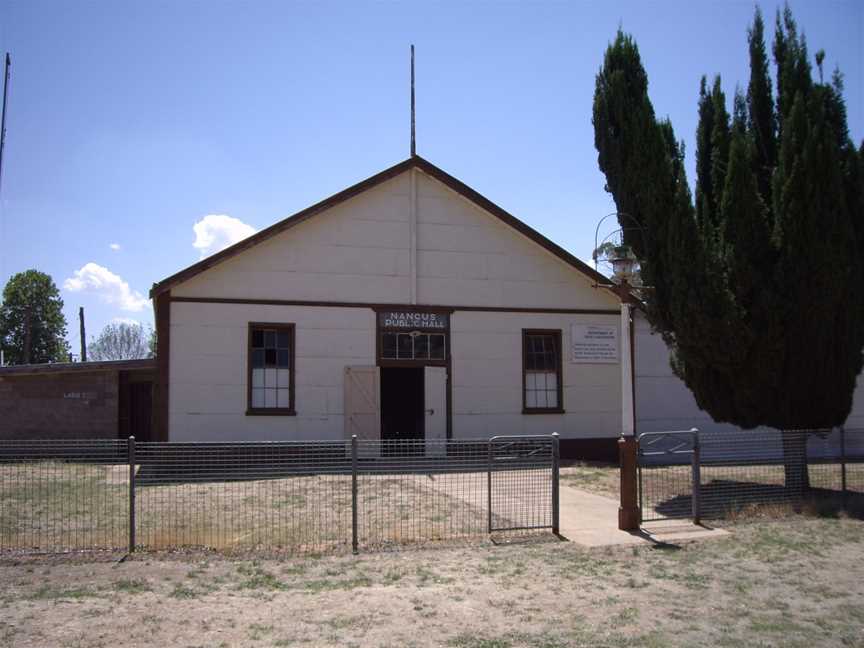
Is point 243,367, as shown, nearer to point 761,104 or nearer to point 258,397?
point 258,397

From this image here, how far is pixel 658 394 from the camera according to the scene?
19766 millimetres

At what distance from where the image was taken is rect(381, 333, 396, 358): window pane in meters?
18.0

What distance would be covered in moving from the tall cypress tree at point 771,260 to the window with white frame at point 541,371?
19.1 feet

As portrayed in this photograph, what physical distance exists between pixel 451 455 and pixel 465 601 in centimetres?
453

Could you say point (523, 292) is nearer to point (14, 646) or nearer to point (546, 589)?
point (546, 589)

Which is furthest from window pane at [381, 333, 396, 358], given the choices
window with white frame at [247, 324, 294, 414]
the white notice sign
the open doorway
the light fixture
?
the light fixture

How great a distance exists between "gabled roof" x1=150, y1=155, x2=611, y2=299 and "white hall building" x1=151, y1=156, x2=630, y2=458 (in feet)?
0.11

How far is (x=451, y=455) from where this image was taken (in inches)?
448

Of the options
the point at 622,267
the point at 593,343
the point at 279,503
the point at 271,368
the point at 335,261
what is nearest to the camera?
the point at 622,267

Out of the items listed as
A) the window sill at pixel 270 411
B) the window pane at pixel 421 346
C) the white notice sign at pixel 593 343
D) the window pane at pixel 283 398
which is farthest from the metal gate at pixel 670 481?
the window pane at pixel 283 398

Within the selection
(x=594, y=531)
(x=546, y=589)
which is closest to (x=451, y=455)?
(x=594, y=531)

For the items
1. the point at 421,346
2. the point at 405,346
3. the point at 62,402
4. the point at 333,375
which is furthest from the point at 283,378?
the point at 62,402

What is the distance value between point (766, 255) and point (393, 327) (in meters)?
8.40

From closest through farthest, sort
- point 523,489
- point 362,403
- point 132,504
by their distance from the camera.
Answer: point 132,504
point 523,489
point 362,403
